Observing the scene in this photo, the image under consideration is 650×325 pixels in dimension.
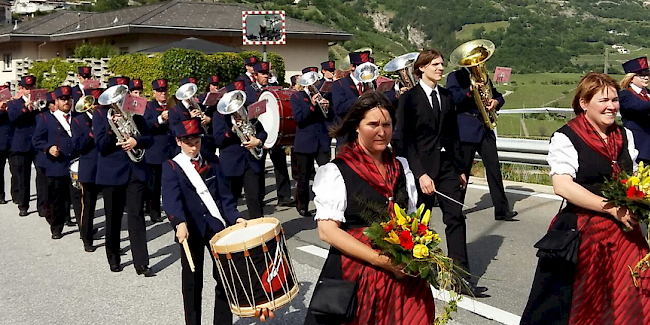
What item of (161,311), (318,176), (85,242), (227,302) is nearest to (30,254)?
(85,242)

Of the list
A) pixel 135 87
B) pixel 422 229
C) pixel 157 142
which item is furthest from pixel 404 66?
pixel 422 229

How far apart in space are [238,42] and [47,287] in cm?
2458

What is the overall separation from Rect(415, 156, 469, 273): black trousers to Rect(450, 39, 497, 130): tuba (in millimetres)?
1736

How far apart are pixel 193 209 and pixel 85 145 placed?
11.2ft

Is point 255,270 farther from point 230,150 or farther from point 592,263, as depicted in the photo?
point 230,150

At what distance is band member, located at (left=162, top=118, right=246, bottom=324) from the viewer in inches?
193

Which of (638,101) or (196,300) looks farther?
(638,101)

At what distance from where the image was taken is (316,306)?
10.4 ft

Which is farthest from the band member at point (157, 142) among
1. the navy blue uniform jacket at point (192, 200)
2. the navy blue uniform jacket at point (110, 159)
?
the navy blue uniform jacket at point (192, 200)

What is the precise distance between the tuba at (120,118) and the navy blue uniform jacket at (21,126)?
4.28 meters

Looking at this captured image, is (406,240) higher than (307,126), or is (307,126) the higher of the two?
(406,240)

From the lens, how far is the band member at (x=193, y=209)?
491cm

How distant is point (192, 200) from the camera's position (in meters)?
5.04

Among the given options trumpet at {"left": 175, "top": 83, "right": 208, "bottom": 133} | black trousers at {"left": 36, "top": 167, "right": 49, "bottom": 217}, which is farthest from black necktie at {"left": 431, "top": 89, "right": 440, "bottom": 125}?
black trousers at {"left": 36, "top": 167, "right": 49, "bottom": 217}
